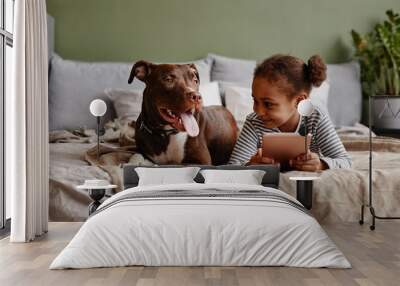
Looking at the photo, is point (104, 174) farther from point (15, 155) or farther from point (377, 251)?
point (377, 251)

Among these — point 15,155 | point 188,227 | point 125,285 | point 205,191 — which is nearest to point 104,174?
point 15,155

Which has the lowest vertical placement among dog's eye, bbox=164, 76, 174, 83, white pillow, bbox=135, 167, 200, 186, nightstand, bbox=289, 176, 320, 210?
nightstand, bbox=289, 176, 320, 210

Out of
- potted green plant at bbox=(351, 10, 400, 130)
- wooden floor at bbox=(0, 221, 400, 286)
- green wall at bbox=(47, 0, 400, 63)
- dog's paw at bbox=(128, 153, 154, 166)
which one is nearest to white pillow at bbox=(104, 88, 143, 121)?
dog's paw at bbox=(128, 153, 154, 166)

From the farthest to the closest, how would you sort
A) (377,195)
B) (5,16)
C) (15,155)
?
(377,195)
(5,16)
(15,155)

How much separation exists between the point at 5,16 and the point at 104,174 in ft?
5.95

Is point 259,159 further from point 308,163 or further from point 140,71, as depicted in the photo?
point 140,71

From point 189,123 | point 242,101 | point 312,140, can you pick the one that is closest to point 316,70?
point 312,140

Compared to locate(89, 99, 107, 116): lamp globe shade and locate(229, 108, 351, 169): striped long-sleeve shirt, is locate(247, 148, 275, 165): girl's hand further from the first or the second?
locate(89, 99, 107, 116): lamp globe shade

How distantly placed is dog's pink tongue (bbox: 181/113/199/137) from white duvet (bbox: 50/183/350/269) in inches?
108

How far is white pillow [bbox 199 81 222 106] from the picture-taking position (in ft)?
23.0

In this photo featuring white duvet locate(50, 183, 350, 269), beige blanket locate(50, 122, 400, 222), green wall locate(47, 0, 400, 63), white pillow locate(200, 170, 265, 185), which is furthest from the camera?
green wall locate(47, 0, 400, 63)

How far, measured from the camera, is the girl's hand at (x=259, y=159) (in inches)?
269

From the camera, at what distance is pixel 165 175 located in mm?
6293

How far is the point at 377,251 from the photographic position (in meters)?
4.80
